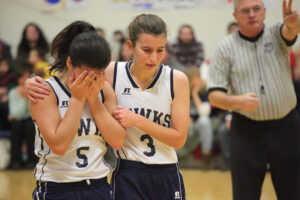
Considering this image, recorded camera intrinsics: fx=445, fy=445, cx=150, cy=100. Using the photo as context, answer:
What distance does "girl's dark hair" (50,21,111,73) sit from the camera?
262 centimetres

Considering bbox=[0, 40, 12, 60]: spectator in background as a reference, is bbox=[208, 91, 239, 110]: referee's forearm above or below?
below

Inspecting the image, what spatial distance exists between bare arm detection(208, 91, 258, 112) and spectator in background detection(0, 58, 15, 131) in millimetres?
6343

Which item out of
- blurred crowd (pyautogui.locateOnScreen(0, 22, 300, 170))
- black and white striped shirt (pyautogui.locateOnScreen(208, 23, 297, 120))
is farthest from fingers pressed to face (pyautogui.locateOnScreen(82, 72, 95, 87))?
blurred crowd (pyautogui.locateOnScreen(0, 22, 300, 170))

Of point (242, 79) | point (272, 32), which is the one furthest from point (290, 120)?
point (272, 32)

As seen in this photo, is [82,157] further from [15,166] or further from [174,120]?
[15,166]

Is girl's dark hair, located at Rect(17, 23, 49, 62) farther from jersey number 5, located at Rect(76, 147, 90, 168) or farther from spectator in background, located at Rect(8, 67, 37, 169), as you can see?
jersey number 5, located at Rect(76, 147, 90, 168)

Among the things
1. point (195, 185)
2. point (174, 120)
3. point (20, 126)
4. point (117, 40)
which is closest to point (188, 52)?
point (117, 40)

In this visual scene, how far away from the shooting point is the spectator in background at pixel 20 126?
8781 millimetres

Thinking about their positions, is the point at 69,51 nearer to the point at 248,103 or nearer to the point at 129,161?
the point at 129,161

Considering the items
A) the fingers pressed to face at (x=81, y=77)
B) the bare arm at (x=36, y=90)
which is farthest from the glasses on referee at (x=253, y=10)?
the bare arm at (x=36, y=90)

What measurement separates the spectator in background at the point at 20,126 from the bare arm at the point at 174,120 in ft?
20.3

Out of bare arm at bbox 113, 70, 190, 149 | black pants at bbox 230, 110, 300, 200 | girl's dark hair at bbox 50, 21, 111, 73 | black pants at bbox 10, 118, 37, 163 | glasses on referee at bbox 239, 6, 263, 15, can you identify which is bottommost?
black pants at bbox 10, 118, 37, 163

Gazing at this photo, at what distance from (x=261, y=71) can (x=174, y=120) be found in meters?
1.20

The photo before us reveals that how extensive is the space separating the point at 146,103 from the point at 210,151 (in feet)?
19.2
